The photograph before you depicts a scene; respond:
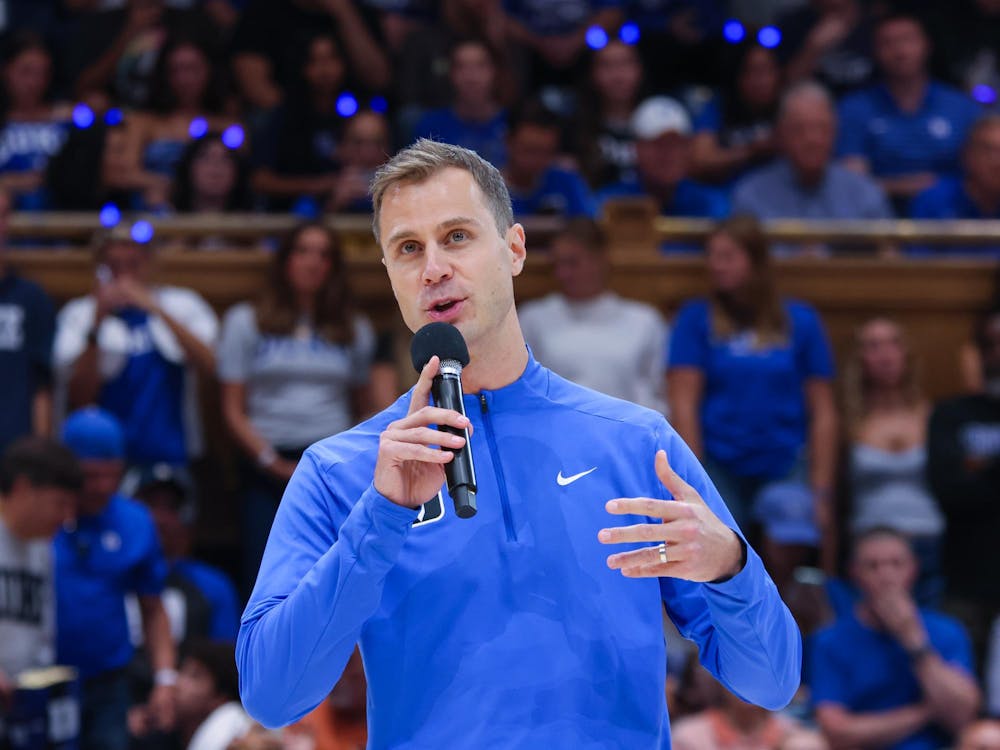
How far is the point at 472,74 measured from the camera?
8211 millimetres

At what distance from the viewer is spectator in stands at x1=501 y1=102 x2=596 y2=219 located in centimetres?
784

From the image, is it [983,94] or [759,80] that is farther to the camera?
[983,94]

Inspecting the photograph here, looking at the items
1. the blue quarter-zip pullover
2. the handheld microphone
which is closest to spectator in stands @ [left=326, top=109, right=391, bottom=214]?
the blue quarter-zip pullover

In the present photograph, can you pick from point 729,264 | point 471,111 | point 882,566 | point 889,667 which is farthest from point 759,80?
point 889,667

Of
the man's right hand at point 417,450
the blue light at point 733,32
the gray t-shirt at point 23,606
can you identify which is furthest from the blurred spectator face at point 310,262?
the man's right hand at point 417,450

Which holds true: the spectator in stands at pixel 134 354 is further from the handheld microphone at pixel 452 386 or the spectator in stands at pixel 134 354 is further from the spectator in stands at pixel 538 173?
the handheld microphone at pixel 452 386

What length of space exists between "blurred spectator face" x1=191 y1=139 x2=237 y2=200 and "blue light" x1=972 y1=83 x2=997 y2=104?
4.20 metres

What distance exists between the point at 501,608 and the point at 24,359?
491 centimetres

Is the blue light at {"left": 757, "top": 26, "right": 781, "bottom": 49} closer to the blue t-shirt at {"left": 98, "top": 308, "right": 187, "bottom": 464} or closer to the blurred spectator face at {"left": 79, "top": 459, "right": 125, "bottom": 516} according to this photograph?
the blue t-shirt at {"left": 98, "top": 308, "right": 187, "bottom": 464}

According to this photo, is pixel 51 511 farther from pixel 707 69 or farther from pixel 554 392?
pixel 707 69

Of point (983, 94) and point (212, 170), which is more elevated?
point (983, 94)

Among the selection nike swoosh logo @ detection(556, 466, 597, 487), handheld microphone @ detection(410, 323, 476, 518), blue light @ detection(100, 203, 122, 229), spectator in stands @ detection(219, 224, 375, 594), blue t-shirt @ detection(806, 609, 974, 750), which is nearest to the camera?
handheld microphone @ detection(410, 323, 476, 518)

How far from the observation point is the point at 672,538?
2.17 metres

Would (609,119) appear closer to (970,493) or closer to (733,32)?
(733,32)
